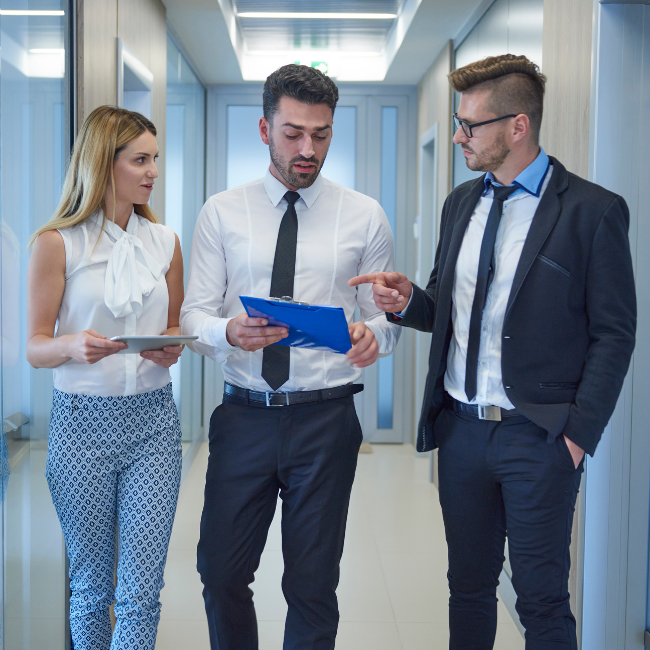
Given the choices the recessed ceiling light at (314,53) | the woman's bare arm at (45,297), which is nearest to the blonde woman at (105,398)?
the woman's bare arm at (45,297)

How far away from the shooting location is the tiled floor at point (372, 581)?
9.09ft

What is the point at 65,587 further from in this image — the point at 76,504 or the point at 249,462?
the point at 249,462

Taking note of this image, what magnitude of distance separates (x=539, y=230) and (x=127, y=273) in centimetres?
105

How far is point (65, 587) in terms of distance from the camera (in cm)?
243

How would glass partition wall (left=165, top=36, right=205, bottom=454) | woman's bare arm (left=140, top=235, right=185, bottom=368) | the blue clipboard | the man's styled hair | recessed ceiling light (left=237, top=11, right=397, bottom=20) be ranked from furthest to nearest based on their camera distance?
recessed ceiling light (left=237, top=11, right=397, bottom=20)
glass partition wall (left=165, top=36, right=205, bottom=454)
woman's bare arm (left=140, top=235, right=185, bottom=368)
the man's styled hair
the blue clipboard

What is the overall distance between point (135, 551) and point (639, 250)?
1686mm

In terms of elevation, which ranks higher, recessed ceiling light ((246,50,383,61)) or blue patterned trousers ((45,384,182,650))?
recessed ceiling light ((246,50,383,61))

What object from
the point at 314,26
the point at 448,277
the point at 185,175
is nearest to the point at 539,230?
the point at 448,277

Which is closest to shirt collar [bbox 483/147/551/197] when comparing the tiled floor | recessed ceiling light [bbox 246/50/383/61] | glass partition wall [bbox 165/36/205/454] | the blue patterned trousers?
the blue patterned trousers

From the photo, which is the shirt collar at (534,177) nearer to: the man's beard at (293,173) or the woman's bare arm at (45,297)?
the man's beard at (293,173)

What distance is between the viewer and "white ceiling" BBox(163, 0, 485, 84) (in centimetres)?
407

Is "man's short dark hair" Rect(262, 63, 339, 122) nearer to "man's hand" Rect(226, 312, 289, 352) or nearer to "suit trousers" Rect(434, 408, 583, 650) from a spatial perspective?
"man's hand" Rect(226, 312, 289, 352)

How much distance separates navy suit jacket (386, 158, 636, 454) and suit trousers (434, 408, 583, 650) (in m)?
0.09

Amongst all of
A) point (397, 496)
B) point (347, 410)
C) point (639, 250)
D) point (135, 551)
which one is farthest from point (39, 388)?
point (397, 496)
